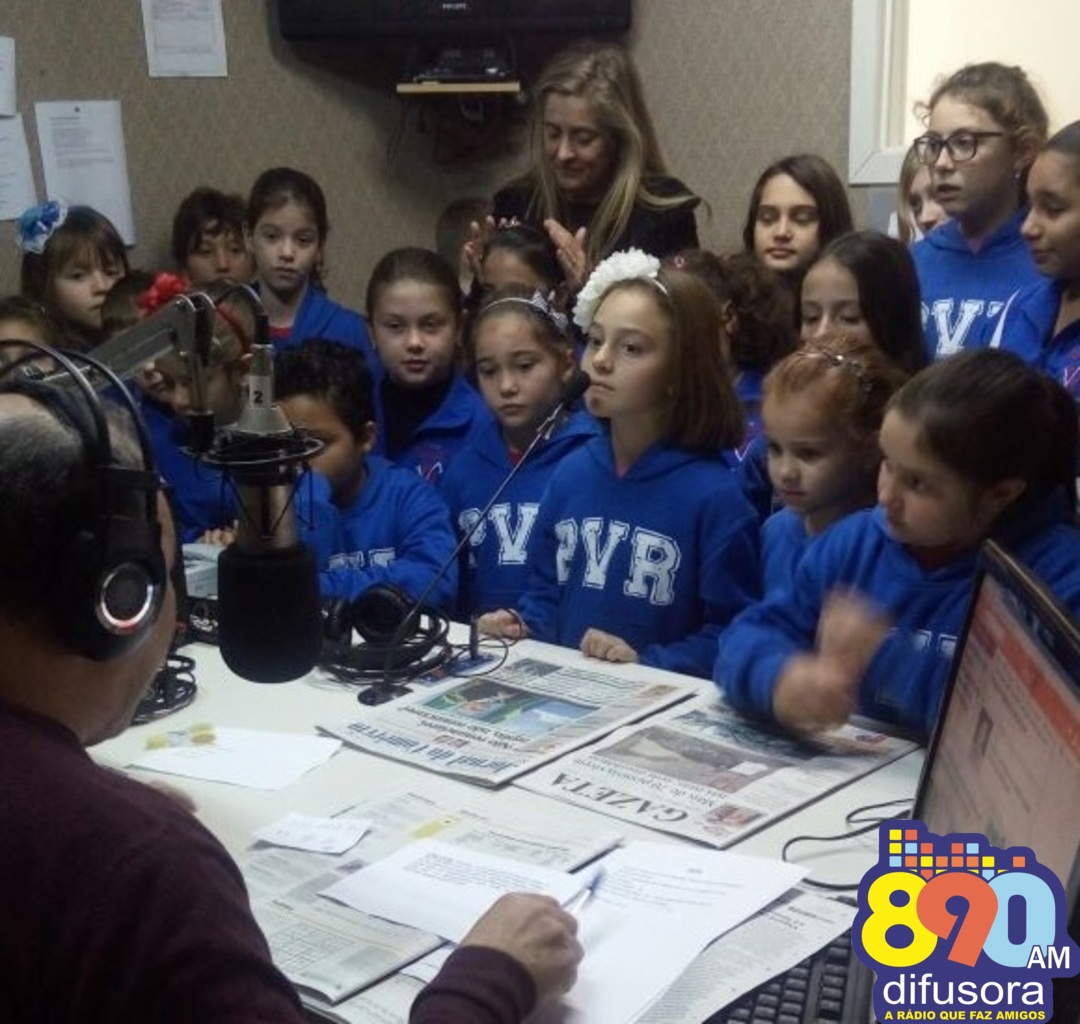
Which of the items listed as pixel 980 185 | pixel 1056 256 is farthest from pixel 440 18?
pixel 1056 256

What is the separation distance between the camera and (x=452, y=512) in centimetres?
269

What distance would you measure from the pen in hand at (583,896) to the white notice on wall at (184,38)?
10.3 feet

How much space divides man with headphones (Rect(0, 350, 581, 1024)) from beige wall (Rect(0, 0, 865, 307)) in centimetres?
287

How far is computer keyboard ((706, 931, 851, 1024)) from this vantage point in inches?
44.2

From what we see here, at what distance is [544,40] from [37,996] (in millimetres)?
3709

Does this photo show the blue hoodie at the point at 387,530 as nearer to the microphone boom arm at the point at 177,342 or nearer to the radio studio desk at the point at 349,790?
the radio studio desk at the point at 349,790

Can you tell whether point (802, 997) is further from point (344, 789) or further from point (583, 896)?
point (344, 789)

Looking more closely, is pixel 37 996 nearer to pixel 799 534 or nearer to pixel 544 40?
pixel 799 534

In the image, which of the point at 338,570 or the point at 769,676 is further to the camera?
the point at 338,570

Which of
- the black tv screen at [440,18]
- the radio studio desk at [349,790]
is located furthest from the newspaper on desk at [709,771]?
the black tv screen at [440,18]

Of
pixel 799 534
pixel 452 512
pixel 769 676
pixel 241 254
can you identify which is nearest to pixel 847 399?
pixel 799 534

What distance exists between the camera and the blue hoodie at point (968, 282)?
288 cm

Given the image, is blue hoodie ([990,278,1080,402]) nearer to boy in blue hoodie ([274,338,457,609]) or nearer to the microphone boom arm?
boy in blue hoodie ([274,338,457,609])

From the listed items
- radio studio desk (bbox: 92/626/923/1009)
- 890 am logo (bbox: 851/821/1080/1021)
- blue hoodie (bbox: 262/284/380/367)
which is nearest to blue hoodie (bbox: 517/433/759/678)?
radio studio desk (bbox: 92/626/923/1009)
